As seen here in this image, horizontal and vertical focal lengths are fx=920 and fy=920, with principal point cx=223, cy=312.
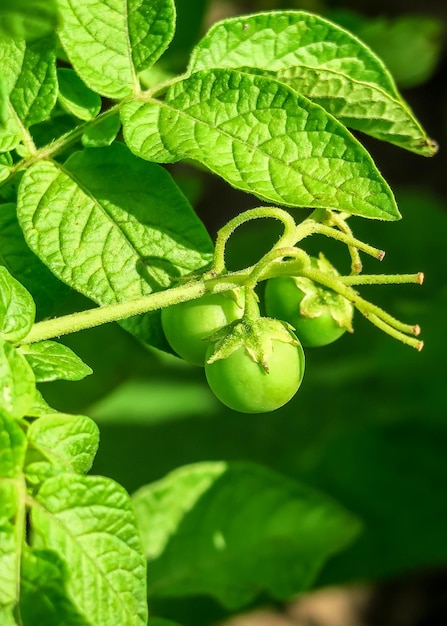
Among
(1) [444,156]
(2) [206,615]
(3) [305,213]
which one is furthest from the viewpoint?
(1) [444,156]

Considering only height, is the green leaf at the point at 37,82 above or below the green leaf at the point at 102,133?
above

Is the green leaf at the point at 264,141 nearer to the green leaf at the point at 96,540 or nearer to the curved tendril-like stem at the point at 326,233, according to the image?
the curved tendril-like stem at the point at 326,233

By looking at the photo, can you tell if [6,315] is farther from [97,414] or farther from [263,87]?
[97,414]

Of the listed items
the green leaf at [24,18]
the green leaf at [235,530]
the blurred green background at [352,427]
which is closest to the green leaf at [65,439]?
the green leaf at [24,18]

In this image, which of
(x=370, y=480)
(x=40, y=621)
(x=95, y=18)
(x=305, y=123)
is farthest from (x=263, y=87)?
(x=370, y=480)

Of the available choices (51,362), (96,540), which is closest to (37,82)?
(51,362)

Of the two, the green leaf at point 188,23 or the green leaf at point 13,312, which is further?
the green leaf at point 188,23

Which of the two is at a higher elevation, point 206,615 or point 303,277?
point 303,277

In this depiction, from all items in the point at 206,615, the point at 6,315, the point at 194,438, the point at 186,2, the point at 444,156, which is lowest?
the point at 206,615
